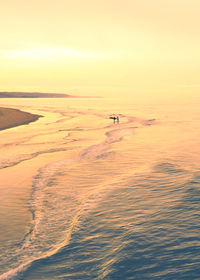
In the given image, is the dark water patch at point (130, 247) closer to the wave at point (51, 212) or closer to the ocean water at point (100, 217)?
the ocean water at point (100, 217)

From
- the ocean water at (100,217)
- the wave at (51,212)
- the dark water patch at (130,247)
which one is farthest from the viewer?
the wave at (51,212)

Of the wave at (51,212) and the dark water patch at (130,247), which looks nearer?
the dark water patch at (130,247)

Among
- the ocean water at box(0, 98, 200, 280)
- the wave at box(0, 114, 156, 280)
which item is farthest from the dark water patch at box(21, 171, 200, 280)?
the wave at box(0, 114, 156, 280)

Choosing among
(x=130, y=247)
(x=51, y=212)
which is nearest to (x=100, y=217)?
(x=51, y=212)

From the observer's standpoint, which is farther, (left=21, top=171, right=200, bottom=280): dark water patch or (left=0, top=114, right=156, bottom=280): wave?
(left=0, top=114, right=156, bottom=280): wave

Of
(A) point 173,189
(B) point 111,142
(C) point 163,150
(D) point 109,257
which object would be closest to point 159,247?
(D) point 109,257

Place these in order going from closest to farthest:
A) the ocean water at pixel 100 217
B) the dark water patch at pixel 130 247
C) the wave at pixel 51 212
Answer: the dark water patch at pixel 130 247, the ocean water at pixel 100 217, the wave at pixel 51 212

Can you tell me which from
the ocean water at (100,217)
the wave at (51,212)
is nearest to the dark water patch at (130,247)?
the ocean water at (100,217)

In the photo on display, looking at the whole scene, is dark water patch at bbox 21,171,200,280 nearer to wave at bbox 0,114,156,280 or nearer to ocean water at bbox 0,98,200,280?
ocean water at bbox 0,98,200,280

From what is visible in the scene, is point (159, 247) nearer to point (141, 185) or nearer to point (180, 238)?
point (180, 238)

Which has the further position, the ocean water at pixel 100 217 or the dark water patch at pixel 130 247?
the ocean water at pixel 100 217

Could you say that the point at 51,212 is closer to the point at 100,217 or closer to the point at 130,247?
the point at 100,217
